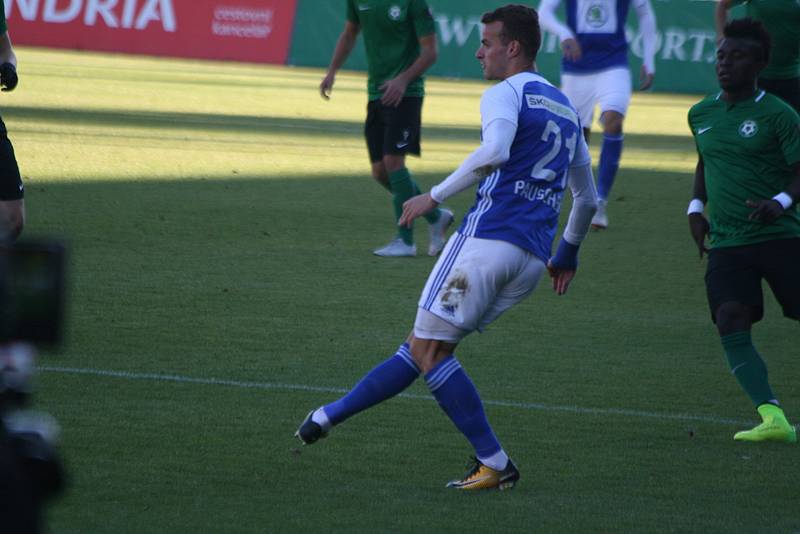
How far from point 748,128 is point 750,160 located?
0.44ft

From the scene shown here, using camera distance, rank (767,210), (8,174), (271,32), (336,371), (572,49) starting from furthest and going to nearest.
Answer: (271,32) < (572,49) < (8,174) < (336,371) < (767,210)

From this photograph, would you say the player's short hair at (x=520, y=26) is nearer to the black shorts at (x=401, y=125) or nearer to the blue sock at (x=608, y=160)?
the black shorts at (x=401, y=125)

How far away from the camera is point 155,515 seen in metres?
4.57

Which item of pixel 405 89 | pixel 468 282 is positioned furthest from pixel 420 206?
pixel 405 89

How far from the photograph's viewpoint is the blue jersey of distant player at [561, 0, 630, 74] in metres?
11.7

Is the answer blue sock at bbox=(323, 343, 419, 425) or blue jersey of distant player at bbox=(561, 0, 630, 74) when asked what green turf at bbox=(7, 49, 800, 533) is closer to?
blue sock at bbox=(323, 343, 419, 425)

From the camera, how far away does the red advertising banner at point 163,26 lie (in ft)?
101

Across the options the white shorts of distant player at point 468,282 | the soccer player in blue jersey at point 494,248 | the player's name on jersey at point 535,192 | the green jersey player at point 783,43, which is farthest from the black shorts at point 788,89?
the white shorts of distant player at point 468,282

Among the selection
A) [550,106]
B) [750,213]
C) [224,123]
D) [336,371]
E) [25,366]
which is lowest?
[224,123]

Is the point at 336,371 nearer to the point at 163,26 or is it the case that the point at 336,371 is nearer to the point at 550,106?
the point at 550,106

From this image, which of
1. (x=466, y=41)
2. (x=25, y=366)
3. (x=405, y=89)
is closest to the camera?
(x=25, y=366)

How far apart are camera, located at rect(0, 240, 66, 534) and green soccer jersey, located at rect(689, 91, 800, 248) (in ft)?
13.6

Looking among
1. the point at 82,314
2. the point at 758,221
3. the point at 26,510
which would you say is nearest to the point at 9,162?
the point at 82,314

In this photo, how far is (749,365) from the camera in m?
6.00
